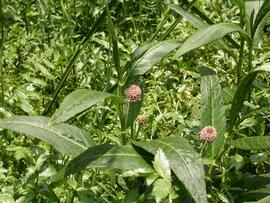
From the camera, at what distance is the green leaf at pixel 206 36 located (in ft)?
5.70

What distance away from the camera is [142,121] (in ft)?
6.36

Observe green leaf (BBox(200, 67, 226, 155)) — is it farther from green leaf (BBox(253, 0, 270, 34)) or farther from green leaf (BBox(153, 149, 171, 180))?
green leaf (BBox(153, 149, 171, 180))

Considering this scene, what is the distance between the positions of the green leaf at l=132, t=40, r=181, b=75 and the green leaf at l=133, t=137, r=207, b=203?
10.2 inches

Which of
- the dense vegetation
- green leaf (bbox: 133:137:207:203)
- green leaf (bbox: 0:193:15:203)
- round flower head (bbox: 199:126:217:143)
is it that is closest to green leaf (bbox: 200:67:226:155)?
the dense vegetation

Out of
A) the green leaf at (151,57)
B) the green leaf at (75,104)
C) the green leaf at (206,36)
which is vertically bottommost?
the green leaf at (75,104)

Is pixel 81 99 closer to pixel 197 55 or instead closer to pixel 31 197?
pixel 31 197

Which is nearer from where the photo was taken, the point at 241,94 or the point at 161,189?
the point at 161,189

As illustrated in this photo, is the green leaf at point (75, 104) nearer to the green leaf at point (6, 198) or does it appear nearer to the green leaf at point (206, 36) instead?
the green leaf at point (206, 36)

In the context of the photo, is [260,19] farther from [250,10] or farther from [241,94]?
[241,94]

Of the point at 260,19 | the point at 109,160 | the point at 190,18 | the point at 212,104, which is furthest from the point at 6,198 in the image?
the point at 260,19

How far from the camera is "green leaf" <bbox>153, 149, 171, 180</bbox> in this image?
1.55 metres

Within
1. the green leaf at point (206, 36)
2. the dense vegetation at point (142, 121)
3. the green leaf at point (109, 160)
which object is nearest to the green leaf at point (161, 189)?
the dense vegetation at point (142, 121)

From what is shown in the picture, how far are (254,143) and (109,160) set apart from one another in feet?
1.54

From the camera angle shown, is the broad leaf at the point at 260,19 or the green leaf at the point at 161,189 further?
the broad leaf at the point at 260,19
